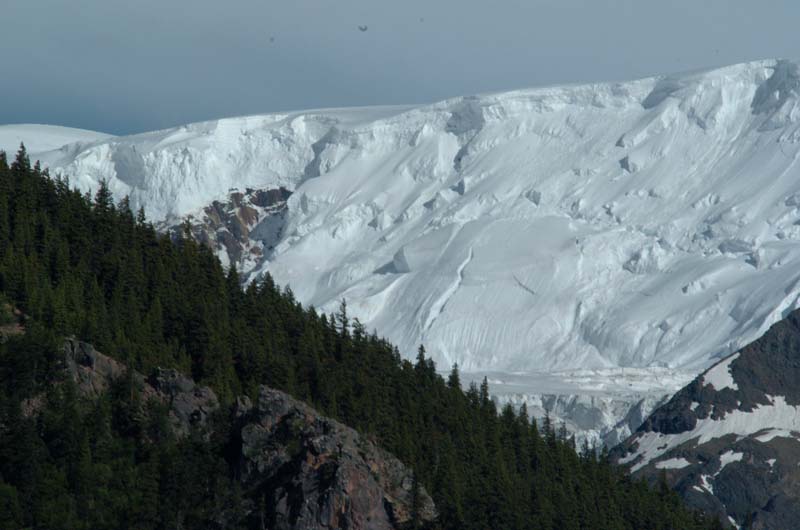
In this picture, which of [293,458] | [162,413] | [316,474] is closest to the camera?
[316,474]

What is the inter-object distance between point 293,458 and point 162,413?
25.1 feet

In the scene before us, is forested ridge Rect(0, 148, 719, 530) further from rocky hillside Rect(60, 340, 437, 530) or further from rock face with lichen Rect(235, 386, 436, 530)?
rock face with lichen Rect(235, 386, 436, 530)

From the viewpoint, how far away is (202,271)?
141125 mm

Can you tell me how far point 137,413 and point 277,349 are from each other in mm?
26377

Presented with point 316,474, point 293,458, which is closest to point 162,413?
point 293,458

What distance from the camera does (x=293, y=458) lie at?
105 m

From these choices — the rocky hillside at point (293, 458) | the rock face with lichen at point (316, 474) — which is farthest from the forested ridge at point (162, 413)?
the rock face with lichen at point (316, 474)

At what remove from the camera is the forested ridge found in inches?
3920

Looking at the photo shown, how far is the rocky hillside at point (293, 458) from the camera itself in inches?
4016

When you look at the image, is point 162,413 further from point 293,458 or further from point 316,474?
point 316,474

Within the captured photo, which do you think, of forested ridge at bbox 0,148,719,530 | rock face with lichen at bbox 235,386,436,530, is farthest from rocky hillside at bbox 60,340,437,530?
forested ridge at bbox 0,148,719,530

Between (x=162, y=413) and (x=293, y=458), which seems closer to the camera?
(x=293, y=458)

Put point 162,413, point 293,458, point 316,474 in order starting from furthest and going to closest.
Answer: point 162,413
point 293,458
point 316,474

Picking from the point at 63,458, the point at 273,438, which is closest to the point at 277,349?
the point at 273,438
